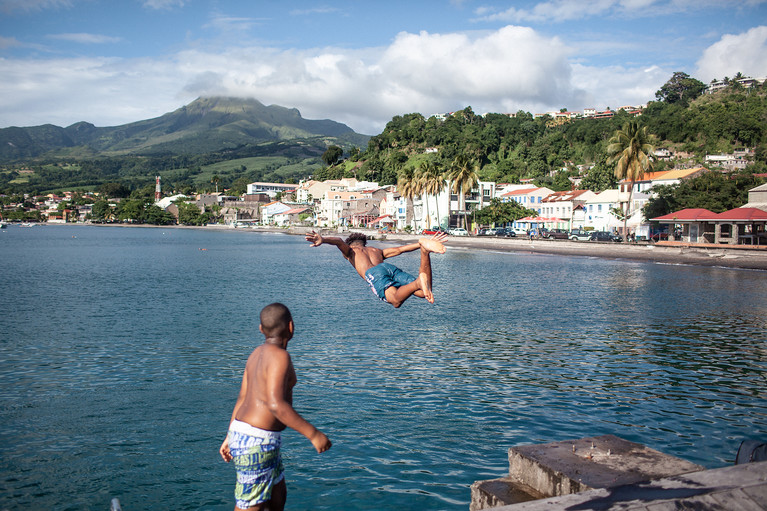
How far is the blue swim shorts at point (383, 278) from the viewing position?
8055 millimetres

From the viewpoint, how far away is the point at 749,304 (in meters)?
29.9

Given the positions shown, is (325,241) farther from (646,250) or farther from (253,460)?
(646,250)

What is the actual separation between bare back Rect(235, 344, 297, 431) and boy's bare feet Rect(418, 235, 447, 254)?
96.1 inches

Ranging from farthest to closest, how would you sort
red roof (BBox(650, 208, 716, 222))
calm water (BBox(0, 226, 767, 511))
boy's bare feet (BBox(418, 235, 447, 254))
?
red roof (BBox(650, 208, 716, 222)) → calm water (BBox(0, 226, 767, 511)) → boy's bare feet (BBox(418, 235, 447, 254))

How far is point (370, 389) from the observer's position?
14414 mm

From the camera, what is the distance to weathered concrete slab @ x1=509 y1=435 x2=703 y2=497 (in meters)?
5.62

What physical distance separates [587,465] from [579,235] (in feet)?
282

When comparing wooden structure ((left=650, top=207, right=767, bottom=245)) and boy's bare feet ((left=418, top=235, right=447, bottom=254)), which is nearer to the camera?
boy's bare feet ((left=418, top=235, right=447, bottom=254))

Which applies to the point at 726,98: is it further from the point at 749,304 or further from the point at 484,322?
the point at 484,322

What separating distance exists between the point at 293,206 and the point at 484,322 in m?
164

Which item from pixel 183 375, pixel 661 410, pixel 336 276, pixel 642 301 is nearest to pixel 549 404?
pixel 661 410

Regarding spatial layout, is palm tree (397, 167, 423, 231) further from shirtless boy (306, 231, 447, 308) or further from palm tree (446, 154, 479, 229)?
shirtless boy (306, 231, 447, 308)

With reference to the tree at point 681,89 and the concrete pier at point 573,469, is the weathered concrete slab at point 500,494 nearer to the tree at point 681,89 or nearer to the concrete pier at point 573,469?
the concrete pier at point 573,469

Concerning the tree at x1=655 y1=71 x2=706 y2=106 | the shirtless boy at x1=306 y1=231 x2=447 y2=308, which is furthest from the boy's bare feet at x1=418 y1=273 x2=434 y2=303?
the tree at x1=655 y1=71 x2=706 y2=106
